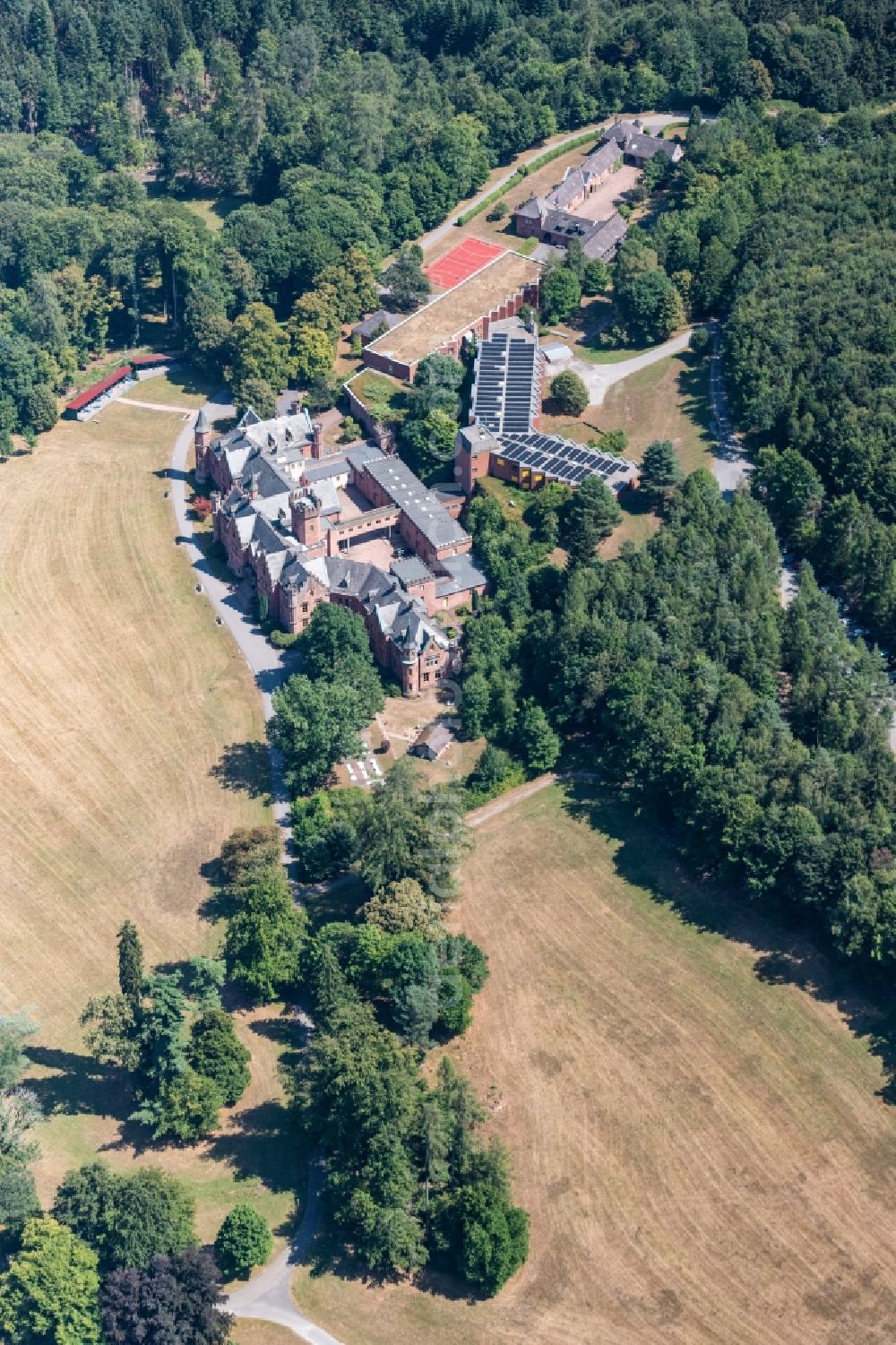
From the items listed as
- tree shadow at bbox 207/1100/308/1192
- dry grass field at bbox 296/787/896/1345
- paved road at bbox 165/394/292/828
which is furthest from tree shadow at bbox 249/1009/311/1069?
paved road at bbox 165/394/292/828

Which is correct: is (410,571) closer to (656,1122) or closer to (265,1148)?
(265,1148)

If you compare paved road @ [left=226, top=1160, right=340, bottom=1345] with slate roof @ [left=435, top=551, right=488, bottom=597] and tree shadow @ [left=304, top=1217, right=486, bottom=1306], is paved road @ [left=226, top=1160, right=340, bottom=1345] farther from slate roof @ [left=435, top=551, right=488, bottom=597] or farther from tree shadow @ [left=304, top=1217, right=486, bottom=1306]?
slate roof @ [left=435, top=551, right=488, bottom=597]

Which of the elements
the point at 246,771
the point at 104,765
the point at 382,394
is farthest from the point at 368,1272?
the point at 382,394

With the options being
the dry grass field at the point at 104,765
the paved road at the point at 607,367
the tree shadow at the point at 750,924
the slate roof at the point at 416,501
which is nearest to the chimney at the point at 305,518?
the slate roof at the point at 416,501

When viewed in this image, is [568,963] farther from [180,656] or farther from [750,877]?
[180,656]

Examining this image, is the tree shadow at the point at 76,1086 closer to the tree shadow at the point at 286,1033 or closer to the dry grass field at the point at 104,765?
the dry grass field at the point at 104,765

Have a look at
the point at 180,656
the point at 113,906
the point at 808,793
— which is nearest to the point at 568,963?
the point at 808,793
